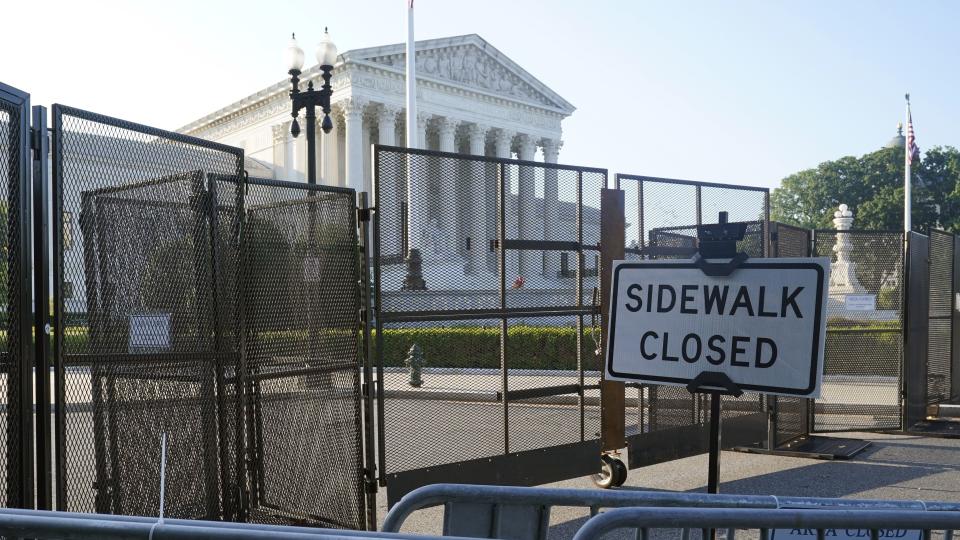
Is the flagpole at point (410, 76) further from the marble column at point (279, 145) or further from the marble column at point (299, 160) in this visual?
the marble column at point (279, 145)

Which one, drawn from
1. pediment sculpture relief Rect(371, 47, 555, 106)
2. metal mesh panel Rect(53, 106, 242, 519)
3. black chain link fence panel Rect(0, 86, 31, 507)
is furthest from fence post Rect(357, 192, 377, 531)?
pediment sculpture relief Rect(371, 47, 555, 106)

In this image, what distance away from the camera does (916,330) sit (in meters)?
12.4

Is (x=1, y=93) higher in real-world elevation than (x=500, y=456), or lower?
higher

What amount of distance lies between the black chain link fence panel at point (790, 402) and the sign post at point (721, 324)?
6.42 m

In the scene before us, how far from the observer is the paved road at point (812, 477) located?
8.47 meters

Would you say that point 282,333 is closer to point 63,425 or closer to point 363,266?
point 363,266

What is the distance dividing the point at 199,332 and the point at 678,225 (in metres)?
5.72

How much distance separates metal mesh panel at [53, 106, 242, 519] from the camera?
4828mm

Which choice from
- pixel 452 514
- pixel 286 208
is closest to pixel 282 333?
pixel 286 208

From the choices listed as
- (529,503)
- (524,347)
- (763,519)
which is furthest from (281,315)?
(524,347)

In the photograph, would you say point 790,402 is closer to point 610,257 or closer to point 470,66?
point 610,257

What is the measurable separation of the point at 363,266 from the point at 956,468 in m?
6.97

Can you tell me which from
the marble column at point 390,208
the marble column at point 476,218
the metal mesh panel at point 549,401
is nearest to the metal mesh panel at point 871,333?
the metal mesh panel at point 549,401

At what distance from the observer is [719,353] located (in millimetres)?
4031
